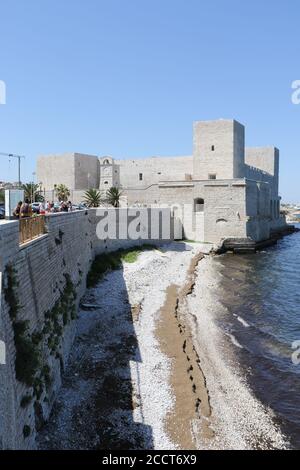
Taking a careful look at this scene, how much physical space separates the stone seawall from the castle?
25.3 metres

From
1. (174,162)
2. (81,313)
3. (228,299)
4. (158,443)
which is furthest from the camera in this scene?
(174,162)

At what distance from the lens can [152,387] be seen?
38.4 ft

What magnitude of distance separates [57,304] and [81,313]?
4.96 m

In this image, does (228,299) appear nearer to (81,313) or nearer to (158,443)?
(81,313)

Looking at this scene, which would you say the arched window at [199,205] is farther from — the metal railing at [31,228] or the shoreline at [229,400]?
the metal railing at [31,228]

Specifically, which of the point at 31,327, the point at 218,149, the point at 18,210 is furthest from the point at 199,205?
the point at 31,327

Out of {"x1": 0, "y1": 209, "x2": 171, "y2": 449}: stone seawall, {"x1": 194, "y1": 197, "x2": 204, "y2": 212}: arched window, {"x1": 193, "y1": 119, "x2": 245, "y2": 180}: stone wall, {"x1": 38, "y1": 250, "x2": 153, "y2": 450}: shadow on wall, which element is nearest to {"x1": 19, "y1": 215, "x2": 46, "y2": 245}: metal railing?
{"x1": 0, "y1": 209, "x2": 171, "y2": 449}: stone seawall

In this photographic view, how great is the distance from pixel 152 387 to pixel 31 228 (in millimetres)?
5204

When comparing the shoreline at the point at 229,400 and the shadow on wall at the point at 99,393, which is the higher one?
the shadow on wall at the point at 99,393

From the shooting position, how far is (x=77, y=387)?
11547 millimetres

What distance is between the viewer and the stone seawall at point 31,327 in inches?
296

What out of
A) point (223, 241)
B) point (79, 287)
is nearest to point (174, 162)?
point (223, 241)

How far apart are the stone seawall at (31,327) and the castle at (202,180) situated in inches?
995

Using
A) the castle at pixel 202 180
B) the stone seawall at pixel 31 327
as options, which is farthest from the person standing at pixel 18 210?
the castle at pixel 202 180
